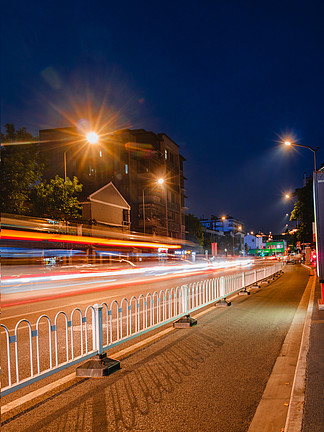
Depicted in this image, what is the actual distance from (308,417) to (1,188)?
22.4 meters

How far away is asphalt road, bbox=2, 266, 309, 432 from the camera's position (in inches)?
170

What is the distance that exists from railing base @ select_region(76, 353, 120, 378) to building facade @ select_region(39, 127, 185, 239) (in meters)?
35.3

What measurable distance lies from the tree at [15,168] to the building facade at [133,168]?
1592 cm

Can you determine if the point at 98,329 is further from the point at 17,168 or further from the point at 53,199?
the point at 53,199

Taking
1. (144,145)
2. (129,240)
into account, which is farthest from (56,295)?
(144,145)

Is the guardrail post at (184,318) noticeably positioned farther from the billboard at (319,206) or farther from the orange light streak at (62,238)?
the orange light streak at (62,238)

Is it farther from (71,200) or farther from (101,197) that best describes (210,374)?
(101,197)

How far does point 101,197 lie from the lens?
41656mm

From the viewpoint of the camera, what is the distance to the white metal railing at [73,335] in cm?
540

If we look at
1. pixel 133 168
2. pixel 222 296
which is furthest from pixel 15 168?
pixel 133 168

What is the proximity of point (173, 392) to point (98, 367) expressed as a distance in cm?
137

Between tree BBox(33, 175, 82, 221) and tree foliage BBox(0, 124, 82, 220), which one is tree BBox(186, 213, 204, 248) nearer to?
tree BBox(33, 175, 82, 221)

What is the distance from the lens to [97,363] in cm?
605

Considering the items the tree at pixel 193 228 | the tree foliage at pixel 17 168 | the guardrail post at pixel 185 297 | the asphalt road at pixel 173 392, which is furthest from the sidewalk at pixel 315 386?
the tree at pixel 193 228
